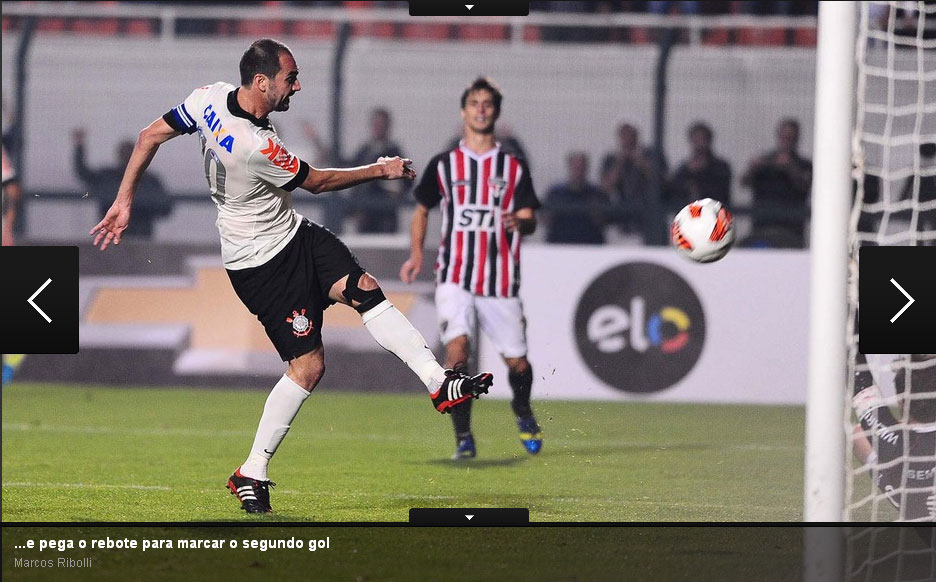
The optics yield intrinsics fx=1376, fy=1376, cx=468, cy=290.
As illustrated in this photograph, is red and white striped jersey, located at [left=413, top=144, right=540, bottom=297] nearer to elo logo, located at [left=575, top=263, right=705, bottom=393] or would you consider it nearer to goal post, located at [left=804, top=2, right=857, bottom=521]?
elo logo, located at [left=575, top=263, right=705, bottom=393]

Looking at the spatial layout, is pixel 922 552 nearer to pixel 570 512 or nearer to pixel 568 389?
pixel 570 512

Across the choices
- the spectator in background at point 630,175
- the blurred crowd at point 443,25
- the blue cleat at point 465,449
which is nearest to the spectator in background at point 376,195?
the blurred crowd at point 443,25

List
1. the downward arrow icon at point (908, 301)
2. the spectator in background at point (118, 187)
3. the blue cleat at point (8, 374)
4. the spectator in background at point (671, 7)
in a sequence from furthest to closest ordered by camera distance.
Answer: the spectator in background at point (671, 7) < the spectator in background at point (118, 187) < the blue cleat at point (8, 374) < the downward arrow icon at point (908, 301)

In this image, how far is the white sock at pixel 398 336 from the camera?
541 cm

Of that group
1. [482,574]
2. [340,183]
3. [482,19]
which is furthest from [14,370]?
[482,574]

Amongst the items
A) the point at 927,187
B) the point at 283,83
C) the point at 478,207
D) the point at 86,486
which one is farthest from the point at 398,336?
the point at 927,187

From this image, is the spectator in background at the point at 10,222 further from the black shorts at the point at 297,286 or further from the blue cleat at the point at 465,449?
the black shorts at the point at 297,286

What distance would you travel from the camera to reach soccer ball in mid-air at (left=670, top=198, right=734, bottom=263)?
18.0 feet

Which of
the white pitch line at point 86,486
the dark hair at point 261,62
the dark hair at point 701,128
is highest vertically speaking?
the dark hair at point 701,128

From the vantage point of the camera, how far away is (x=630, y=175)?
10.7 metres

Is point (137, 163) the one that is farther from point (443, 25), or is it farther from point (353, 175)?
point (443, 25)

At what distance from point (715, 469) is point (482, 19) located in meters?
6.86

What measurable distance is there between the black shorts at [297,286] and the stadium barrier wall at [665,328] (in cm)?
428

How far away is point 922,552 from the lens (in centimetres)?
470
